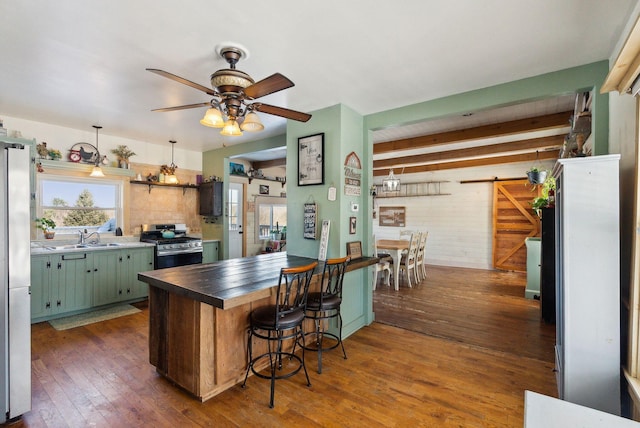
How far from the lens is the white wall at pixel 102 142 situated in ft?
13.1

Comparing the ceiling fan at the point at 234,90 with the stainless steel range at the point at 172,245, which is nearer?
the ceiling fan at the point at 234,90

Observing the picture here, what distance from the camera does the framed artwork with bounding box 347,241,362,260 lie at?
341 cm

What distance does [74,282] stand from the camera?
389cm

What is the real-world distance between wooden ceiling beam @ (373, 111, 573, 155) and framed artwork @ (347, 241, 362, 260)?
2.47m

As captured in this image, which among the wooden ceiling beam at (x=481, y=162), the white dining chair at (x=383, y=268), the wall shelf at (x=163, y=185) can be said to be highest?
the wooden ceiling beam at (x=481, y=162)

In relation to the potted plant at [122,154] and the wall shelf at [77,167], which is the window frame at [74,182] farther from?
the potted plant at [122,154]

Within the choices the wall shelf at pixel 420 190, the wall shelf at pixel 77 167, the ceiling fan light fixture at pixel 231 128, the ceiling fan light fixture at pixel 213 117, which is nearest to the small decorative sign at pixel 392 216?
the wall shelf at pixel 420 190

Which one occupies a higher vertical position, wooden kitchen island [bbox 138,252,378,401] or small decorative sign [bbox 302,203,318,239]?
small decorative sign [bbox 302,203,318,239]

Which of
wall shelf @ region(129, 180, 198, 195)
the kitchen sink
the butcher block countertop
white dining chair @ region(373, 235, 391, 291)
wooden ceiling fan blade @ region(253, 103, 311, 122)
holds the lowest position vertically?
white dining chair @ region(373, 235, 391, 291)

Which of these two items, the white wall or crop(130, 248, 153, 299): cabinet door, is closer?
the white wall

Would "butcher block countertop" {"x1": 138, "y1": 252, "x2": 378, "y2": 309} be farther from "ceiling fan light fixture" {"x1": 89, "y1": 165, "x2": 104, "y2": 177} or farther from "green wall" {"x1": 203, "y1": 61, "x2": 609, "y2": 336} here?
"ceiling fan light fixture" {"x1": 89, "y1": 165, "x2": 104, "y2": 177}

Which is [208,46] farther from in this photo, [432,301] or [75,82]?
[432,301]

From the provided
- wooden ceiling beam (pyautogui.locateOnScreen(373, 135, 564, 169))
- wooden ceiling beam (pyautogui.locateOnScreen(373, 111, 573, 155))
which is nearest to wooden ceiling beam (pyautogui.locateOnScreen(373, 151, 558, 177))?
wooden ceiling beam (pyautogui.locateOnScreen(373, 135, 564, 169))

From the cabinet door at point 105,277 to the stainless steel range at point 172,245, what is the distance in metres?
0.55
